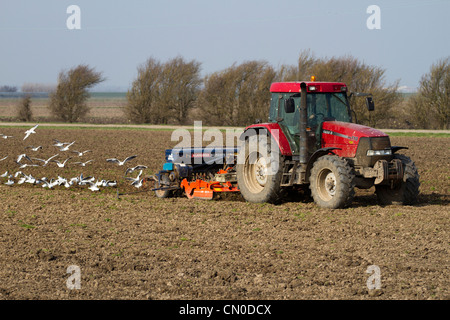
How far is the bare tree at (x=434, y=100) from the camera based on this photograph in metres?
35.7

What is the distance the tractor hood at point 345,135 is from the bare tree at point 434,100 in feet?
91.9

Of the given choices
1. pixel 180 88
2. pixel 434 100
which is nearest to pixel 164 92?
pixel 180 88

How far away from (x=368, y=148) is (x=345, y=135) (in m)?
0.45

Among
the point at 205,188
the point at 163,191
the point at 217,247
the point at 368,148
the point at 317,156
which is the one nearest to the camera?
the point at 217,247

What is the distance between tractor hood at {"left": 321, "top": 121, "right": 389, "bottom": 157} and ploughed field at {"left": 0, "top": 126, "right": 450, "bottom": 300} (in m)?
1.05

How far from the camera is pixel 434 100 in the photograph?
36.0 meters

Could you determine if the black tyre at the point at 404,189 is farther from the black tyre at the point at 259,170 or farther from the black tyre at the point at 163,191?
the black tyre at the point at 163,191

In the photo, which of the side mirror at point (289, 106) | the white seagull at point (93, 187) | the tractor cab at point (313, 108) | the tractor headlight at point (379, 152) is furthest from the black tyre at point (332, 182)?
the white seagull at point (93, 187)

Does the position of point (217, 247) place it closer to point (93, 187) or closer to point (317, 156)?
point (317, 156)

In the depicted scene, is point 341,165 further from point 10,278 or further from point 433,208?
point 10,278

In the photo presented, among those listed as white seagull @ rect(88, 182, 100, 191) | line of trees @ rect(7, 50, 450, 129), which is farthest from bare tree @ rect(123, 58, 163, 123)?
white seagull @ rect(88, 182, 100, 191)

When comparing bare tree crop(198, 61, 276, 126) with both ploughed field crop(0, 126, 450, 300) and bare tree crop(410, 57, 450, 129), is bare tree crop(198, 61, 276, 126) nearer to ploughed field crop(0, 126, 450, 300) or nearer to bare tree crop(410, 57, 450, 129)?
bare tree crop(410, 57, 450, 129)

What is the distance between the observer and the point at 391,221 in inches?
355

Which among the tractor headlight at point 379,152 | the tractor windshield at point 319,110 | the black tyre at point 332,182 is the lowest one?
the black tyre at point 332,182
